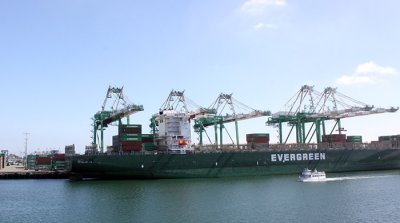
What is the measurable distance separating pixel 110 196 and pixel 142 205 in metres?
6.87

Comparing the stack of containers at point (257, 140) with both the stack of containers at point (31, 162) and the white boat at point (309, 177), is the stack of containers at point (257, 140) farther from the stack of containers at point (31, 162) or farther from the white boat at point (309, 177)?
the stack of containers at point (31, 162)

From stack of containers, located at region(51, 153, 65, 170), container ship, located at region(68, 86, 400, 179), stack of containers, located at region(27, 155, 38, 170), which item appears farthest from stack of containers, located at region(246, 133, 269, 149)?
stack of containers, located at region(27, 155, 38, 170)

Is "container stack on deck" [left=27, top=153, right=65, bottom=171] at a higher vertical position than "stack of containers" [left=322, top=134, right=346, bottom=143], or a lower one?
lower

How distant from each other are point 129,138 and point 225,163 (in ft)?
46.2

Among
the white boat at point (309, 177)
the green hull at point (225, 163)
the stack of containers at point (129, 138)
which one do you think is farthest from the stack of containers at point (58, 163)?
the white boat at point (309, 177)

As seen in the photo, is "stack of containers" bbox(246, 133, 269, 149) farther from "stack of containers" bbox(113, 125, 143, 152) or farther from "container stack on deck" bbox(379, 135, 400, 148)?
"container stack on deck" bbox(379, 135, 400, 148)

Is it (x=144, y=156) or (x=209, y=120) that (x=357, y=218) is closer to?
(x=144, y=156)

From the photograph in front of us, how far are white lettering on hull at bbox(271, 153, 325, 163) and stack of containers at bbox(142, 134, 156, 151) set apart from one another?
1823 cm

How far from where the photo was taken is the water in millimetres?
27766

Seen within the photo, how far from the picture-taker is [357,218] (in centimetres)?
2653

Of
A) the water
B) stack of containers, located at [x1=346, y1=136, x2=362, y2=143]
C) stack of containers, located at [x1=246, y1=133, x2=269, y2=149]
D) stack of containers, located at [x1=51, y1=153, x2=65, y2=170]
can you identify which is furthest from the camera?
stack of containers, located at [x1=51, y1=153, x2=65, y2=170]

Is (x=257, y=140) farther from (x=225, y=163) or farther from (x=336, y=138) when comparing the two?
(x=336, y=138)

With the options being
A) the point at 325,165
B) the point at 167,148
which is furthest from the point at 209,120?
the point at 325,165

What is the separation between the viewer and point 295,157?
6719 cm
